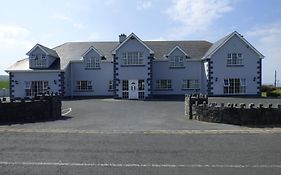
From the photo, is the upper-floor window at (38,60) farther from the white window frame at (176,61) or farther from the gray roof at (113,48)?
the white window frame at (176,61)

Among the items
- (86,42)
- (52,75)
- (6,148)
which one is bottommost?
(6,148)

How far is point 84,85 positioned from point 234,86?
19.0 m

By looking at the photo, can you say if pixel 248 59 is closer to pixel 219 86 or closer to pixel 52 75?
pixel 219 86

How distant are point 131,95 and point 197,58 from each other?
32.8ft

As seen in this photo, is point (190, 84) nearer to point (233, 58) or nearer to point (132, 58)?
point (233, 58)

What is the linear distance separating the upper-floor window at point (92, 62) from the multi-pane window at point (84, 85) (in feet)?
7.24

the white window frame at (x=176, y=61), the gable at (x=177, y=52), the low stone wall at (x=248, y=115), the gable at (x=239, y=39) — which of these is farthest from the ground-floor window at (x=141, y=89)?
the low stone wall at (x=248, y=115)

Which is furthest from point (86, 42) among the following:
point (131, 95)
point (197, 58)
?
point (197, 58)

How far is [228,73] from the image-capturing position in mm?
42156

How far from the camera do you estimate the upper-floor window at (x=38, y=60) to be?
4303cm

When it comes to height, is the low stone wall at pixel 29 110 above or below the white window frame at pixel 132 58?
below

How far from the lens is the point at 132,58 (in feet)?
137

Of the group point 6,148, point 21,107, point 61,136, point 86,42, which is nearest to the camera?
point 6,148

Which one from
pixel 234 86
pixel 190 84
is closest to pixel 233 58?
pixel 234 86
